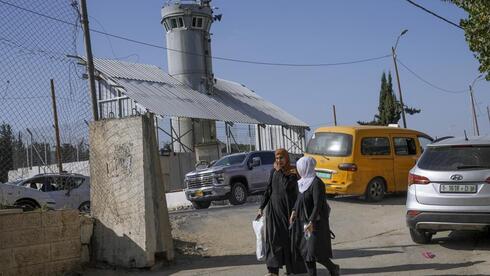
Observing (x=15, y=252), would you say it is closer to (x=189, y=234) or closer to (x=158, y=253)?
(x=158, y=253)

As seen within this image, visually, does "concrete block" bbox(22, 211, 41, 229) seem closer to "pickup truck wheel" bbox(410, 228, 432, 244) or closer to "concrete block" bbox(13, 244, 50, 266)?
"concrete block" bbox(13, 244, 50, 266)

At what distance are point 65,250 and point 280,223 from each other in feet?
11.2

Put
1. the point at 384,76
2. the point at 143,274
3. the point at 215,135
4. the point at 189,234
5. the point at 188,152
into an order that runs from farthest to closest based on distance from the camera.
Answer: the point at 384,76, the point at 215,135, the point at 188,152, the point at 189,234, the point at 143,274

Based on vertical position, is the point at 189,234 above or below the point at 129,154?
below

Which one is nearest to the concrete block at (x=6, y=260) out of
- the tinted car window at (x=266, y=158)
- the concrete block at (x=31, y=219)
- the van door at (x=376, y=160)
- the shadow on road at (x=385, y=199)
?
the concrete block at (x=31, y=219)

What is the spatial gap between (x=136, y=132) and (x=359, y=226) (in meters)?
5.58

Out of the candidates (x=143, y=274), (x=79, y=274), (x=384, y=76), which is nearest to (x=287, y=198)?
(x=143, y=274)

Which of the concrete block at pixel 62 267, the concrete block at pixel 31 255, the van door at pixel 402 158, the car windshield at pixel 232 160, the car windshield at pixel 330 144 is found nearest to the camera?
the concrete block at pixel 31 255

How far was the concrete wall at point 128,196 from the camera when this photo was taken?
895 centimetres

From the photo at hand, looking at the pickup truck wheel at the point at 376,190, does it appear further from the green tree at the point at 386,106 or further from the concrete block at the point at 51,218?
the green tree at the point at 386,106

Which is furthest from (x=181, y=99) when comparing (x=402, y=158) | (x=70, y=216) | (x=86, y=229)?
(x=70, y=216)

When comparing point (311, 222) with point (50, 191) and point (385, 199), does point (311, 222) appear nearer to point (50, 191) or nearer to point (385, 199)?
point (385, 199)

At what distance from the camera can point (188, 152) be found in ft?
103

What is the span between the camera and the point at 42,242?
335 inches
